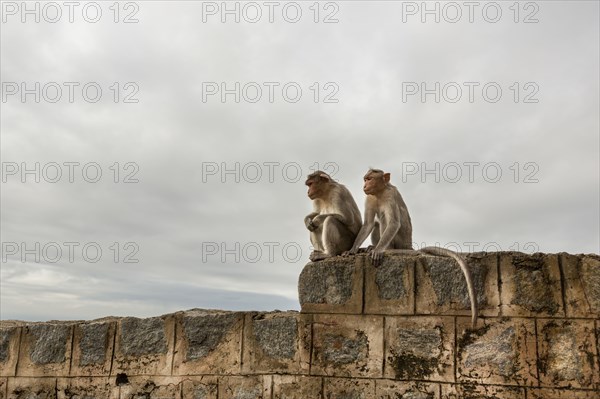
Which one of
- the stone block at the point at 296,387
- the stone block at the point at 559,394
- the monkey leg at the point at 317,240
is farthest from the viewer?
the monkey leg at the point at 317,240

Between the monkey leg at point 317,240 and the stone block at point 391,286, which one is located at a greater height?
the monkey leg at point 317,240

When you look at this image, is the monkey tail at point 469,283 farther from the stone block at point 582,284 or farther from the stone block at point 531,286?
the stone block at point 582,284

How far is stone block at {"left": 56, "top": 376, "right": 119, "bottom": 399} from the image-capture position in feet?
17.8

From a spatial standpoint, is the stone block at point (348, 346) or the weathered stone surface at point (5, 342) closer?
the stone block at point (348, 346)

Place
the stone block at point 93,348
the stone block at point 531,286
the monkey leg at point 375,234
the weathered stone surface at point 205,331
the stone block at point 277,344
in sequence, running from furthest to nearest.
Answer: the monkey leg at point 375,234
the stone block at point 93,348
the weathered stone surface at point 205,331
the stone block at point 277,344
the stone block at point 531,286

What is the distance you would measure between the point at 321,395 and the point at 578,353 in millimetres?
2064

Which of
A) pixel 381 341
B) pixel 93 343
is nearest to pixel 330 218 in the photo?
pixel 381 341

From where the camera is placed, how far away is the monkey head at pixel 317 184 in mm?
6199

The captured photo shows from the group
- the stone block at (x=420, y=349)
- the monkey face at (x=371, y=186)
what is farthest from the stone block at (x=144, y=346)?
the monkey face at (x=371, y=186)

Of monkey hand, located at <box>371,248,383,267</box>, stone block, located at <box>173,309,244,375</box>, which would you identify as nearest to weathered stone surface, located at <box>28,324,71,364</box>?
stone block, located at <box>173,309,244,375</box>

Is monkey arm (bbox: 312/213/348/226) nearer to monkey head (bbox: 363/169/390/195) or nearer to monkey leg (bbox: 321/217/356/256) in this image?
monkey leg (bbox: 321/217/356/256)

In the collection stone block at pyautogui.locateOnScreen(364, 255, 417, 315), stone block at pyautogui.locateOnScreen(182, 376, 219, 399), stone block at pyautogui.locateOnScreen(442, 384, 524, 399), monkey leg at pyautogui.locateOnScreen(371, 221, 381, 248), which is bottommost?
A: stone block at pyautogui.locateOnScreen(182, 376, 219, 399)

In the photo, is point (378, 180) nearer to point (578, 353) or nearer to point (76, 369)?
point (578, 353)

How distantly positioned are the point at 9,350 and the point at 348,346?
3870 millimetres
